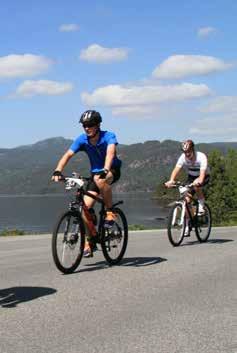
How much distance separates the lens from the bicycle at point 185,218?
11125mm

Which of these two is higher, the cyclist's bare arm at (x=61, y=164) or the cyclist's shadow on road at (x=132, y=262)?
the cyclist's bare arm at (x=61, y=164)

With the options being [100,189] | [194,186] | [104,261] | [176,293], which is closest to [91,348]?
[176,293]

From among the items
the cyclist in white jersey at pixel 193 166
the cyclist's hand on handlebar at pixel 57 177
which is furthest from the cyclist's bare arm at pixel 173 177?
the cyclist's hand on handlebar at pixel 57 177

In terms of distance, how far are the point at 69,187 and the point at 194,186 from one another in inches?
180

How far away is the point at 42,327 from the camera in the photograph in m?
4.75

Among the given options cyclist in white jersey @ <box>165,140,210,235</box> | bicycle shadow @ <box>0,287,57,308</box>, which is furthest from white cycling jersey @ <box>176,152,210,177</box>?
bicycle shadow @ <box>0,287,57,308</box>

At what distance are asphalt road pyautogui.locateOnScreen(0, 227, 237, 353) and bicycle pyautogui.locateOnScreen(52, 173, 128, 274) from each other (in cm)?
21

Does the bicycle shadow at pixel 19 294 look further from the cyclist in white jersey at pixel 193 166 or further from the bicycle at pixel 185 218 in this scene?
the cyclist in white jersey at pixel 193 166

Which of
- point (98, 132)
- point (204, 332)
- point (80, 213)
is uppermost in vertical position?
point (98, 132)

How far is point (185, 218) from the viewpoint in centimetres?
1140

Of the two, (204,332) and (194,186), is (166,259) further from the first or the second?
(204,332)

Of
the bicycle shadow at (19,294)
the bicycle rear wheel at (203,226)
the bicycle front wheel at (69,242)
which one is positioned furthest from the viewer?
the bicycle rear wheel at (203,226)

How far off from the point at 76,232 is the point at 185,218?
4.25 m

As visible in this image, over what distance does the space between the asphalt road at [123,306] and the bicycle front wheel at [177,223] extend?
175 centimetres
